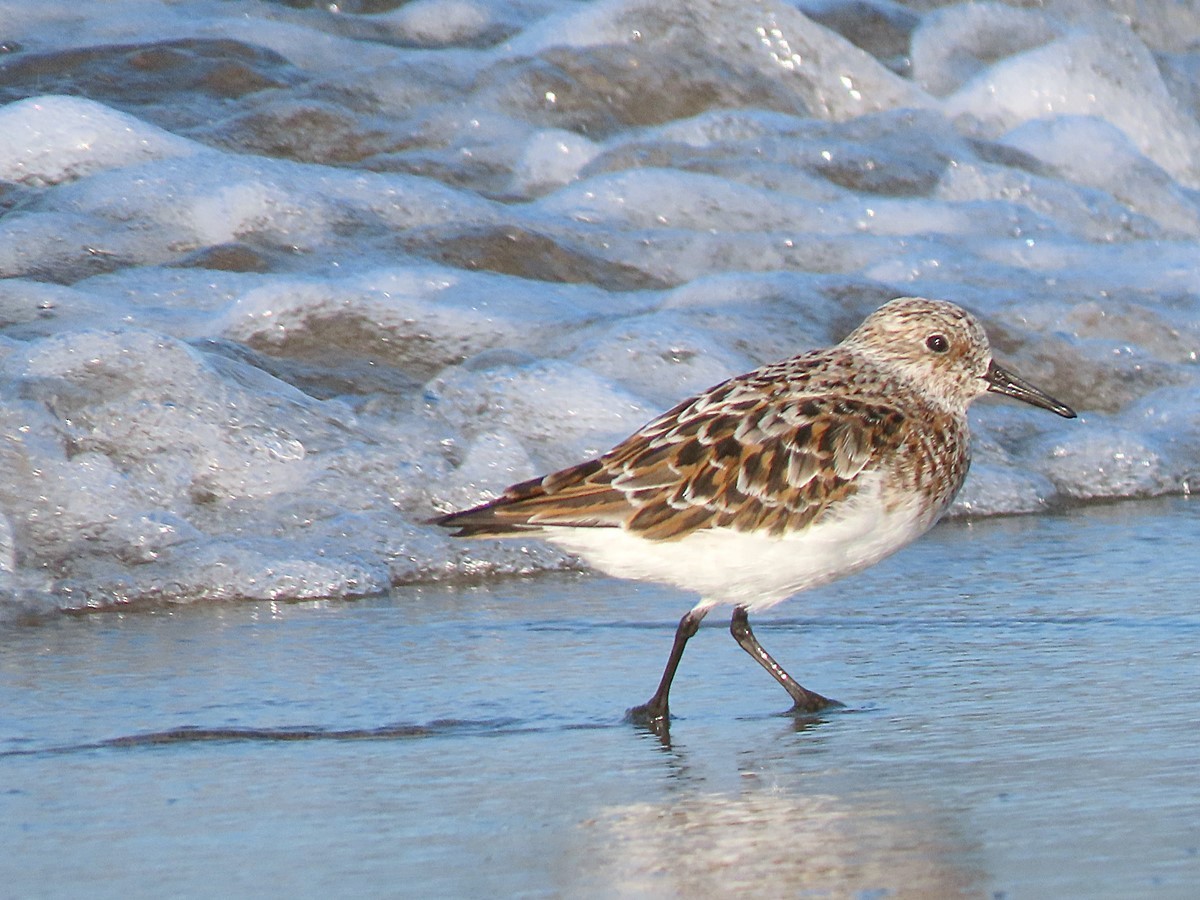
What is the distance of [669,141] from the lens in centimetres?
981

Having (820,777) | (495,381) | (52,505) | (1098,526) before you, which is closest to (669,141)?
(495,381)

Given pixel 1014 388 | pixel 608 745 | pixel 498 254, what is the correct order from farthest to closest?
1. pixel 498 254
2. pixel 1014 388
3. pixel 608 745

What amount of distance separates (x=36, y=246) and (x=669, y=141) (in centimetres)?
336

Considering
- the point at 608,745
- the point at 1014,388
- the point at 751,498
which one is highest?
the point at 1014,388

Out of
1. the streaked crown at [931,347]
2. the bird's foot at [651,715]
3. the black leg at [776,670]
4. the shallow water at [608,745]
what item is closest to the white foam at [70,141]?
the shallow water at [608,745]

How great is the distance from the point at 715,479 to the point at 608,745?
1.92ft

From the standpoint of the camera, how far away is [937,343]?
14.7 ft

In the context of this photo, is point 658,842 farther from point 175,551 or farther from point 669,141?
point 669,141

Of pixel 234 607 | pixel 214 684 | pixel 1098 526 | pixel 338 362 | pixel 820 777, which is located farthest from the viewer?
pixel 338 362

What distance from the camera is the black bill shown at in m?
4.59

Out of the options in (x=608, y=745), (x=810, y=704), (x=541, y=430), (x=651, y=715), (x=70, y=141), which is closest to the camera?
(x=608, y=745)

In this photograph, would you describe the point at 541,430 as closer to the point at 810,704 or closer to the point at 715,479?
the point at 715,479

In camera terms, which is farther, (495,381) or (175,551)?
(495,381)

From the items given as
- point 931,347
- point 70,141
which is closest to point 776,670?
point 931,347
